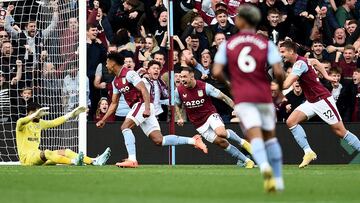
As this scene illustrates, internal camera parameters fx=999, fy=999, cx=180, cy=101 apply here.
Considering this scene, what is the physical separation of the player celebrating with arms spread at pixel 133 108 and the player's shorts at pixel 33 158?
127cm

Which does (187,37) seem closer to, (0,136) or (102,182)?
(0,136)

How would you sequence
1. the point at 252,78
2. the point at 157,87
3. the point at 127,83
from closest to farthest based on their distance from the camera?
the point at 252,78
the point at 127,83
the point at 157,87

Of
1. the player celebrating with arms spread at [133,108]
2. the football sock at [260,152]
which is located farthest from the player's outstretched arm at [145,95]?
the football sock at [260,152]

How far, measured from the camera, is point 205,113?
1942 centimetres

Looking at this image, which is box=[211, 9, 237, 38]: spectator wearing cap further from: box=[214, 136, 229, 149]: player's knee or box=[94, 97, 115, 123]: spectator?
box=[214, 136, 229, 149]: player's knee

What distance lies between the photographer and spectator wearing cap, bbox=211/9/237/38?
22.2 metres

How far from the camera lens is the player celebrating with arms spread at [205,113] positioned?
18969 millimetres

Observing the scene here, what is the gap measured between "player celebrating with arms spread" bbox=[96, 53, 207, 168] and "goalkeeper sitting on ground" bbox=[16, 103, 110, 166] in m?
0.74

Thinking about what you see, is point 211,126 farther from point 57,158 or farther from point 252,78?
point 252,78

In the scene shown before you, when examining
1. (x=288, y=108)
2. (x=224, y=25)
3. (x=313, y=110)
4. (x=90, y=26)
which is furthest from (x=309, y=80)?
(x=90, y=26)

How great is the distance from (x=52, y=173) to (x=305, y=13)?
8.58m

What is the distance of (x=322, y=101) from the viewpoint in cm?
1844

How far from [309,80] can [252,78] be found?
7272 millimetres

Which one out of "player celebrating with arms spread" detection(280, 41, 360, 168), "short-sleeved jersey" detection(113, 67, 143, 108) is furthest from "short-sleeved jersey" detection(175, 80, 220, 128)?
"player celebrating with arms spread" detection(280, 41, 360, 168)
